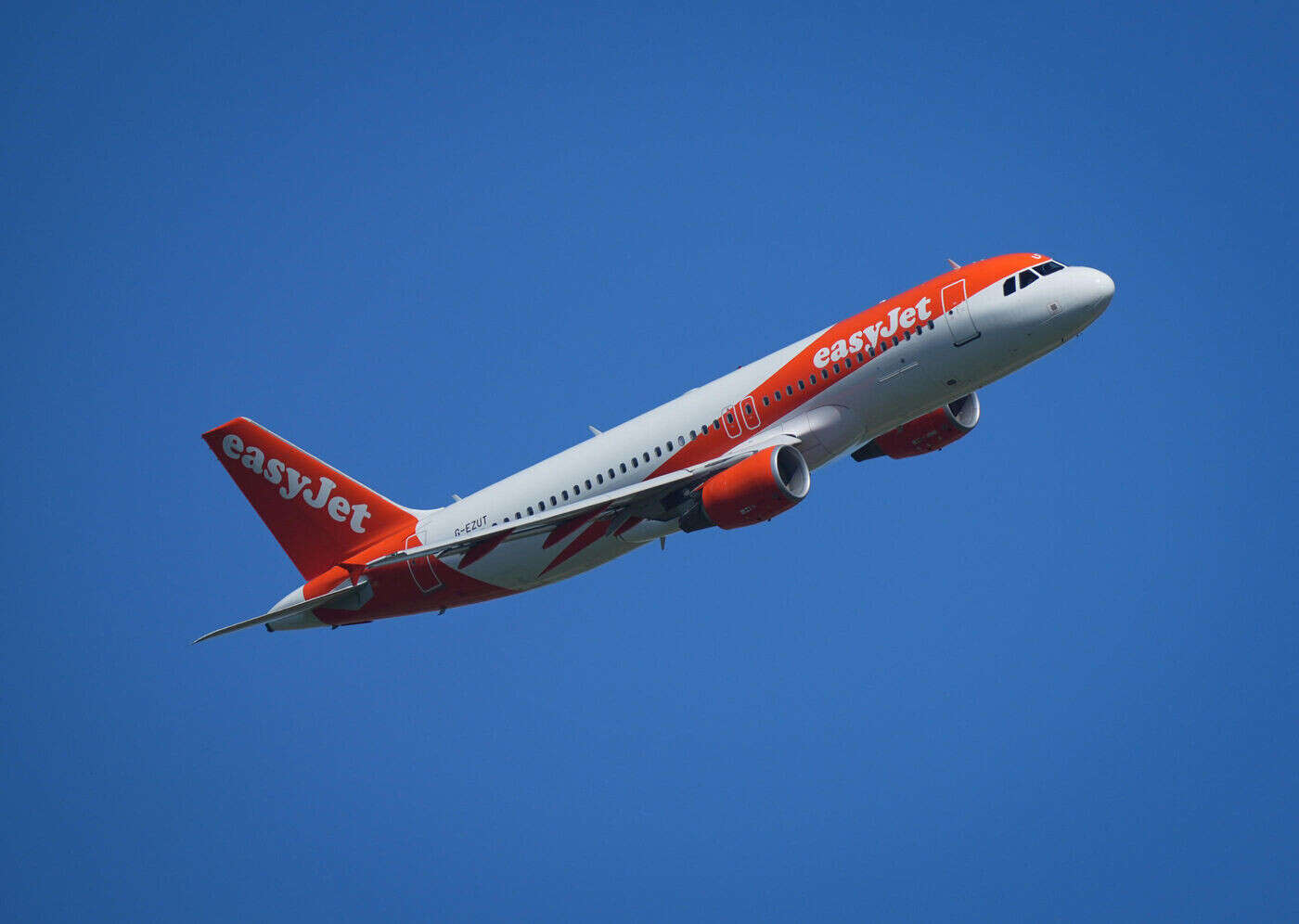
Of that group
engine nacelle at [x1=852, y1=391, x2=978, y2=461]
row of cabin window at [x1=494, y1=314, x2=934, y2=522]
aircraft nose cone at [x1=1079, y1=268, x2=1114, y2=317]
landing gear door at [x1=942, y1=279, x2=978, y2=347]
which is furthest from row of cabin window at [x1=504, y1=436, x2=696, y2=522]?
aircraft nose cone at [x1=1079, y1=268, x2=1114, y2=317]

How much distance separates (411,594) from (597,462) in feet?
30.9

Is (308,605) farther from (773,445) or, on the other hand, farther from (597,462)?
(773,445)

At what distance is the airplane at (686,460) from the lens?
52906 millimetres

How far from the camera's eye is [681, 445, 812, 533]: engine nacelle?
52.6m

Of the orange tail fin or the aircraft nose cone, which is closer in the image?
the aircraft nose cone

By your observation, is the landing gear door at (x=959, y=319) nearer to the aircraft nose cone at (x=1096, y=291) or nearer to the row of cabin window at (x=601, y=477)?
the aircraft nose cone at (x=1096, y=291)

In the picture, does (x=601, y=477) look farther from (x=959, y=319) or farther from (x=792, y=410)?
(x=959, y=319)

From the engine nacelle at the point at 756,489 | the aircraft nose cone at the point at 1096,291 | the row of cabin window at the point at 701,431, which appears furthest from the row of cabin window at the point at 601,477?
the aircraft nose cone at the point at 1096,291

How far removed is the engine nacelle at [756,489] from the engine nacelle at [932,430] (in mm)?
6797

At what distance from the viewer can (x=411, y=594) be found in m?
60.9

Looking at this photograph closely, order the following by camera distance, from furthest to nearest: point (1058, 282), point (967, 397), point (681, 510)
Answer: point (967, 397) < point (681, 510) < point (1058, 282)

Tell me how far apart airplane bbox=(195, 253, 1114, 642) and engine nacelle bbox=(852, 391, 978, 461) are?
0.06 m

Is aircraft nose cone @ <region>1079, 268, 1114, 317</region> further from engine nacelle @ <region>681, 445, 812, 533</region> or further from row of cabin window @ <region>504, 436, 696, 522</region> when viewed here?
row of cabin window @ <region>504, 436, 696, 522</region>

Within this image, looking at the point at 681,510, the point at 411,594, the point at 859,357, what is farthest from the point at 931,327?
the point at 411,594
